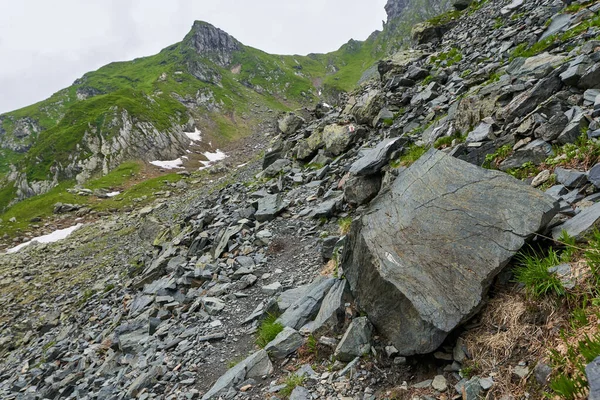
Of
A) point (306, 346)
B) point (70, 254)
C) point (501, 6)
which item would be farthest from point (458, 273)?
point (70, 254)

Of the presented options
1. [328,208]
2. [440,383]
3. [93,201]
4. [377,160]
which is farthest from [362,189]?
[93,201]

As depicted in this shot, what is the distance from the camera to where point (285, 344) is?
8766 mm

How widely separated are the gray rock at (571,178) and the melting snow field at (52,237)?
2546 inches

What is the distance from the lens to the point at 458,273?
6.07 meters

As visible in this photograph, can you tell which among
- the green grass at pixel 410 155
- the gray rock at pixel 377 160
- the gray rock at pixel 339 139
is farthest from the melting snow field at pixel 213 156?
the green grass at pixel 410 155

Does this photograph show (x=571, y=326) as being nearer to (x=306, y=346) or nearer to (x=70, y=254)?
(x=306, y=346)

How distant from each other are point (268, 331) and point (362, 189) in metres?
7.85

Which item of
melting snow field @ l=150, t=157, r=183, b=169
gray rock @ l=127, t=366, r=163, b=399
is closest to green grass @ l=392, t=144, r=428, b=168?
gray rock @ l=127, t=366, r=163, b=399

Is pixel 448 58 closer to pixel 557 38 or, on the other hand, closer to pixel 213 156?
pixel 557 38

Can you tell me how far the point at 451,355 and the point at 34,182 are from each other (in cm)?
11699

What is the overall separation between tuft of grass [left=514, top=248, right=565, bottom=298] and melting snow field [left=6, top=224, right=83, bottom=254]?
64.4 meters

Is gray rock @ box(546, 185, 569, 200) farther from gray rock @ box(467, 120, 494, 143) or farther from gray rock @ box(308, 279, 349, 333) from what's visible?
gray rock @ box(308, 279, 349, 333)

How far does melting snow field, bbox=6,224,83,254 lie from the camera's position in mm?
53128

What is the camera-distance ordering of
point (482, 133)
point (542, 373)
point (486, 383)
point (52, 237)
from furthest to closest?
1. point (52, 237)
2. point (482, 133)
3. point (486, 383)
4. point (542, 373)
